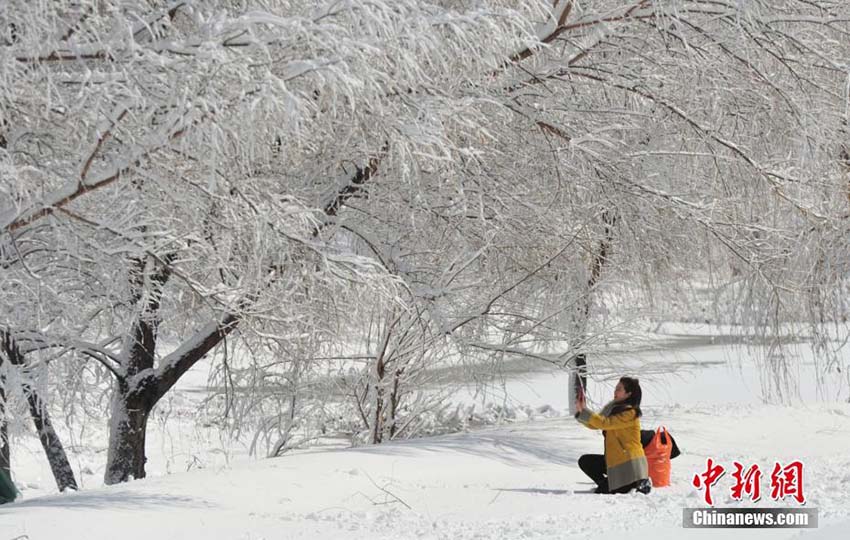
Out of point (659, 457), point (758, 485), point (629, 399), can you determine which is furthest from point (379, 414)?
point (758, 485)

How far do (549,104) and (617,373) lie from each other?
351cm

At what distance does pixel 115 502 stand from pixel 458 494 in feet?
6.98

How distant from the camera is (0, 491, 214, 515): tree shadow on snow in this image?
22.3 ft

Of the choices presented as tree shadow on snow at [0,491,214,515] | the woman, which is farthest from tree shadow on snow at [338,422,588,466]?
tree shadow on snow at [0,491,214,515]

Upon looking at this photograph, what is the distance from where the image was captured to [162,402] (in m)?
15.1

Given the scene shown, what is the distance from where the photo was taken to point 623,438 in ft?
23.4

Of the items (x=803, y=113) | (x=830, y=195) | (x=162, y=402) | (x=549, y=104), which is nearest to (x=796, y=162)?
(x=803, y=113)

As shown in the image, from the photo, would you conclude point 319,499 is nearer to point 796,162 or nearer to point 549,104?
point 549,104

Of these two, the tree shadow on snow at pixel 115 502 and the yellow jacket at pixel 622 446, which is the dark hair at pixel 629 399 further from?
the tree shadow on snow at pixel 115 502

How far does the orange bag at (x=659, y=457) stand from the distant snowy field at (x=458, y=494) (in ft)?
0.41

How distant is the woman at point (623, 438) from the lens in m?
7.06

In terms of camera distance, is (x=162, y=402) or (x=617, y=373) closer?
(x=617, y=373)

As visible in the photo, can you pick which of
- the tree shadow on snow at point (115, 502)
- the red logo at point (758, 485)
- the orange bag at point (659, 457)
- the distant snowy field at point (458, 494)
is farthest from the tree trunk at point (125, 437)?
the red logo at point (758, 485)

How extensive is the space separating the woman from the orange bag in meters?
0.22
